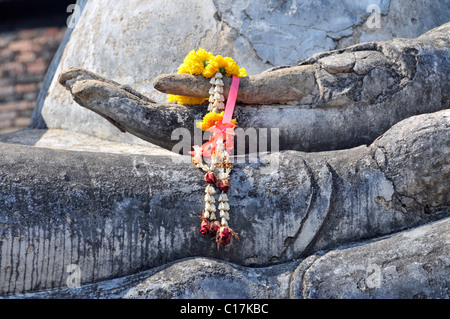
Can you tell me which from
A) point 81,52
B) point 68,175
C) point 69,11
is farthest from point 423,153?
point 69,11

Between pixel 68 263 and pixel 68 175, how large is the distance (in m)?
0.31

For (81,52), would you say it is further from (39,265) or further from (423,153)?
(423,153)

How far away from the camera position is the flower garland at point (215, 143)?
93.3 inches

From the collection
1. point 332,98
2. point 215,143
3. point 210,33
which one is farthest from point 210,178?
point 210,33

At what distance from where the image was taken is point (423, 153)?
2443 millimetres

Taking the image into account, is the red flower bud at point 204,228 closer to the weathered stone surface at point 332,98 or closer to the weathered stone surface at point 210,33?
the weathered stone surface at point 332,98

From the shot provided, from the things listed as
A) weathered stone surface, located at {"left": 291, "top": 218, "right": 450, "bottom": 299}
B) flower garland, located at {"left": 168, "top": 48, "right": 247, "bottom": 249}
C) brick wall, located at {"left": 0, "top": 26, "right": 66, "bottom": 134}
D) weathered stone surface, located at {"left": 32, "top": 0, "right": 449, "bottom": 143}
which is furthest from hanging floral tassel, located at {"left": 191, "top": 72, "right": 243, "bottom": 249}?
brick wall, located at {"left": 0, "top": 26, "right": 66, "bottom": 134}

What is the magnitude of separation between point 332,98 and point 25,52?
388cm

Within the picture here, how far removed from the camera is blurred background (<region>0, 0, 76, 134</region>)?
19.2 feet

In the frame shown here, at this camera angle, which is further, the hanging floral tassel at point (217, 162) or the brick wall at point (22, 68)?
the brick wall at point (22, 68)

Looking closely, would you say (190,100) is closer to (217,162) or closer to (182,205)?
(217,162)

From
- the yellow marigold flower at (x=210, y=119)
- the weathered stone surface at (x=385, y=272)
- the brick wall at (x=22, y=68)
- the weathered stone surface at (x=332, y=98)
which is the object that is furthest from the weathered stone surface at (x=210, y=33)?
the brick wall at (x=22, y=68)

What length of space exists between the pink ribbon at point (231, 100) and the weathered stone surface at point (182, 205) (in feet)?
0.71

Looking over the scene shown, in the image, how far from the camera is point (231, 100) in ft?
8.77
